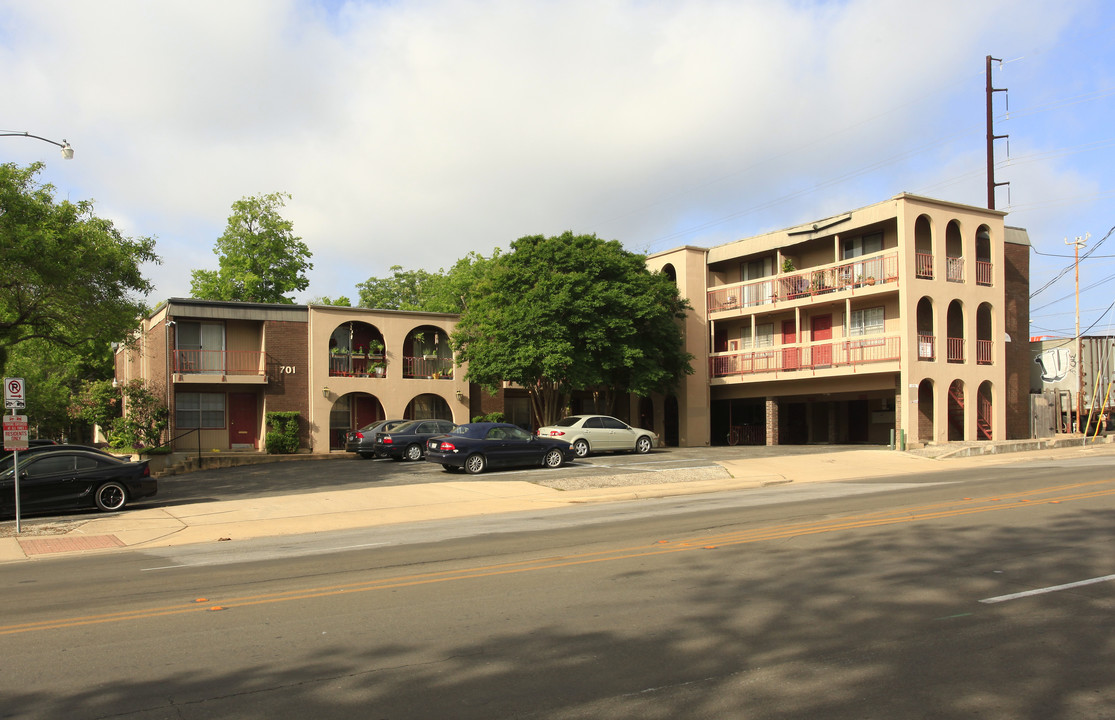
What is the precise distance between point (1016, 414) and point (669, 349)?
14.5 metres

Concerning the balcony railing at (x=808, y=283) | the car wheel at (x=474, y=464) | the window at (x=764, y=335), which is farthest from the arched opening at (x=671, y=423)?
the car wheel at (x=474, y=464)

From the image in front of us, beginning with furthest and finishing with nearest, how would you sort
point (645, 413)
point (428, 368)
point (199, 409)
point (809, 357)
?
point (645, 413) < point (428, 368) < point (809, 357) < point (199, 409)

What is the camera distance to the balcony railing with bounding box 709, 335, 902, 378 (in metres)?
31.3

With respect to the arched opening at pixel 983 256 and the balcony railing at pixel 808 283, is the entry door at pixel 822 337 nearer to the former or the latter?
the balcony railing at pixel 808 283

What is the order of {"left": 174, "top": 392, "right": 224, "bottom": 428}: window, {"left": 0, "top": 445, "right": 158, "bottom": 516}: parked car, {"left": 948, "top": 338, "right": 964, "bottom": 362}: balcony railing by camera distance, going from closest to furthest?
{"left": 0, "top": 445, "right": 158, "bottom": 516}: parked car, {"left": 948, "top": 338, "right": 964, "bottom": 362}: balcony railing, {"left": 174, "top": 392, "right": 224, "bottom": 428}: window

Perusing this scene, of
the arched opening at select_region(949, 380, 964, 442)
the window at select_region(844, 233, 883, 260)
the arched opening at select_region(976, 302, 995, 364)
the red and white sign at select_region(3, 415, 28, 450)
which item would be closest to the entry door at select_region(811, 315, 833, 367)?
the window at select_region(844, 233, 883, 260)

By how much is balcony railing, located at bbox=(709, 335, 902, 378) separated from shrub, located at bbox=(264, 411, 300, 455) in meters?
18.3

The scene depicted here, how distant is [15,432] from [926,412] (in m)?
29.0

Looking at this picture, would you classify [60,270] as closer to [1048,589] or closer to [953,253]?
[1048,589]

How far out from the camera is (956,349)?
31.9 metres

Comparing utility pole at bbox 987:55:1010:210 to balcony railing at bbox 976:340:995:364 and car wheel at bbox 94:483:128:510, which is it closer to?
balcony railing at bbox 976:340:995:364

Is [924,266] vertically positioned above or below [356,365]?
above

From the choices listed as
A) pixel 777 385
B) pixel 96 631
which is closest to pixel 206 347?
pixel 777 385

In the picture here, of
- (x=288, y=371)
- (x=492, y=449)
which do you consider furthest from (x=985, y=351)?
(x=288, y=371)
